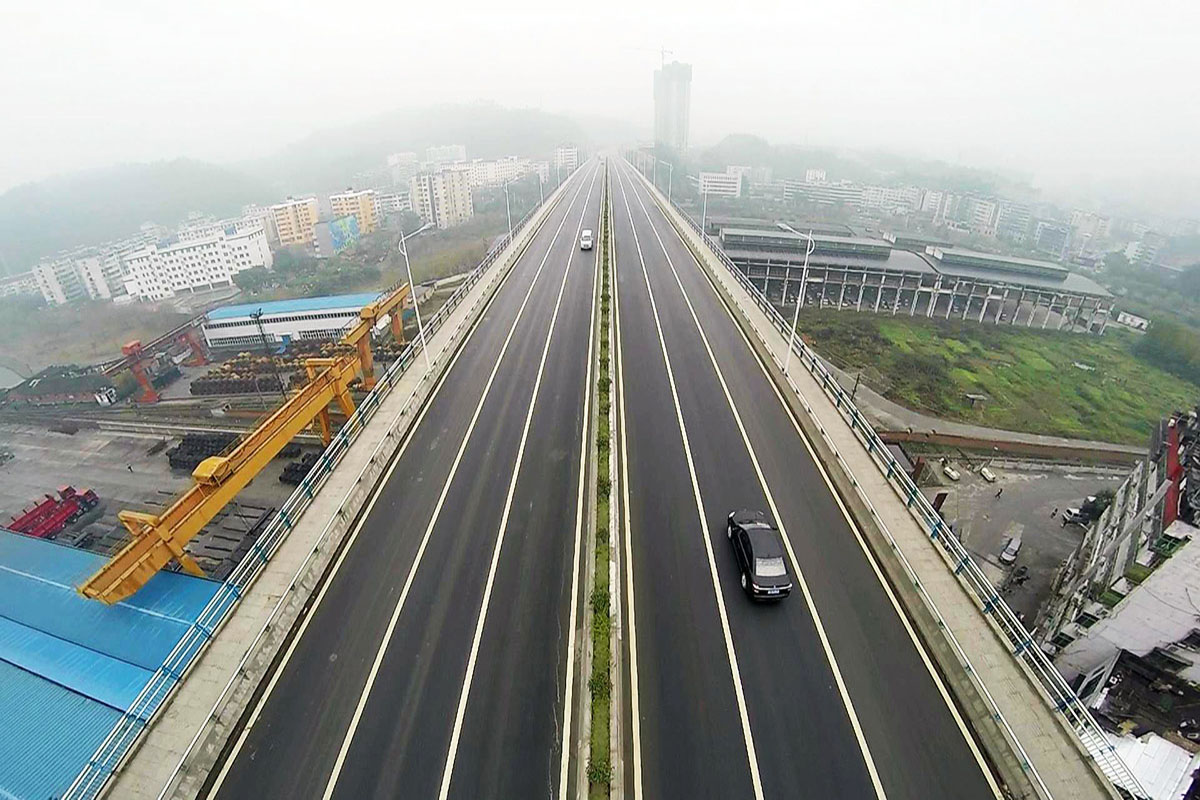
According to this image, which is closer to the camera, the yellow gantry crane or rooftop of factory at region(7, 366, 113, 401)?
the yellow gantry crane

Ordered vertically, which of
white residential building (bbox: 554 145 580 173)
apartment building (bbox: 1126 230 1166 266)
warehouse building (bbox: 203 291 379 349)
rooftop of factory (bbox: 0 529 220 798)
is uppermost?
white residential building (bbox: 554 145 580 173)

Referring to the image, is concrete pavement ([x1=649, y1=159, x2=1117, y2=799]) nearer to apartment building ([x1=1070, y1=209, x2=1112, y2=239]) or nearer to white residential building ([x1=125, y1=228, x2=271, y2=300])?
white residential building ([x1=125, y1=228, x2=271, y2=300])

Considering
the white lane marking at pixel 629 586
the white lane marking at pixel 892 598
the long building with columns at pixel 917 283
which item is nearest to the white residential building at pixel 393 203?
the long building with columns at pixel 917 283

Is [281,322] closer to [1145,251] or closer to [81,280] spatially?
[81,280]

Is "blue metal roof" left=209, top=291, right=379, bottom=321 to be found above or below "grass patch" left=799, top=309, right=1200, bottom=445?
Answer: above

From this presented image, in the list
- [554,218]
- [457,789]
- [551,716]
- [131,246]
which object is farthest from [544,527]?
[131,246]

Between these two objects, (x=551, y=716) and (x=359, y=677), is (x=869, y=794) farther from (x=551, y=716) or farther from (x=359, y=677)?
(x=359, y=677)

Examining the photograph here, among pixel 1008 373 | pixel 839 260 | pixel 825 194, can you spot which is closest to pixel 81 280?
pixel 839 260

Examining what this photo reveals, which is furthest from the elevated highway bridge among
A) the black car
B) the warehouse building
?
the warehouse building
